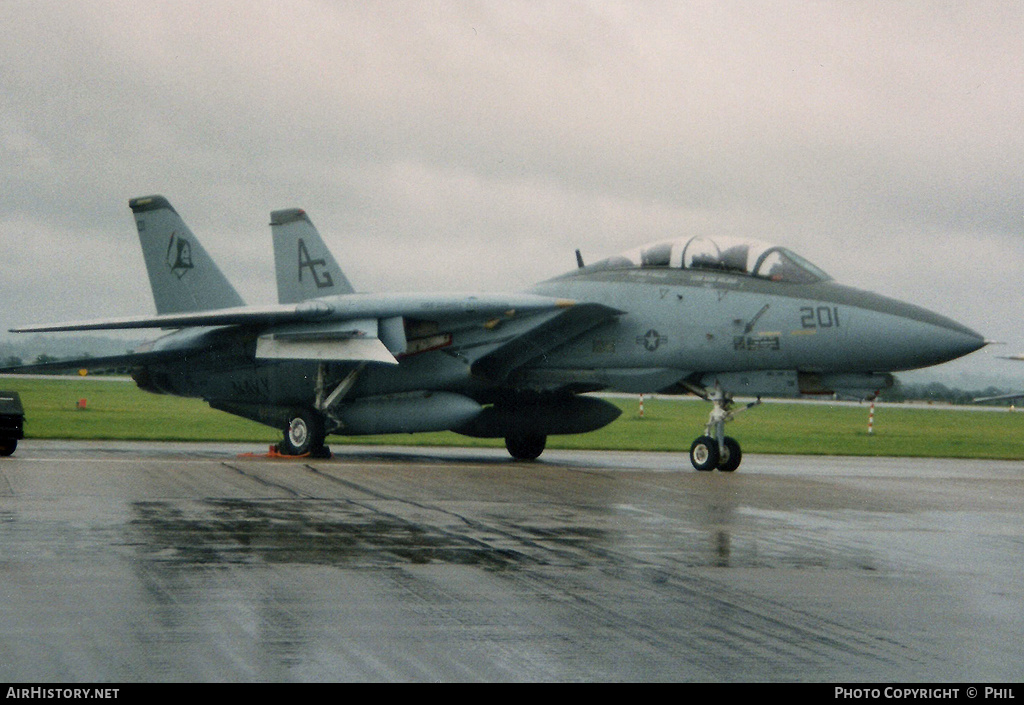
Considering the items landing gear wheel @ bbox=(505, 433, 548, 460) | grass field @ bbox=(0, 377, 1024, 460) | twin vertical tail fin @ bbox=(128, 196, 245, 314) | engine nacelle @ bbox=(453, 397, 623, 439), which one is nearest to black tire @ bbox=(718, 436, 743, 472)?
engine nacelle @ bbox=(453, 397, 623, 439)

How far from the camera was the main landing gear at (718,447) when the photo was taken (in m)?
15.5

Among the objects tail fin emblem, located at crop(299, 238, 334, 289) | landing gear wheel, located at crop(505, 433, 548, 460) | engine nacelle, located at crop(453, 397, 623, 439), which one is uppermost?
tail fin emblem, located at crop(299, 238, 334, 289)

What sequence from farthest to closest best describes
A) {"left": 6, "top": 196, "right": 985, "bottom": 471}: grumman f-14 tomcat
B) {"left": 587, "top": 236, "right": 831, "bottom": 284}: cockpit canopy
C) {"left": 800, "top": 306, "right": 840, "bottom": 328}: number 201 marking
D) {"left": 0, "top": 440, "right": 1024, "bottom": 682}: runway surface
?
{"left": 587, "top": 236, "right": 831, "bottom": 284}: cockpit canopy, {"left": 6, "top": 196, "right": 985, "bottom": 471}: grumman f-14 tomcat, {"left": 800, "top": 306, "right": 840, "bottom": 328}: number 201 marking, {"left": 0, "top": 440, "right": 1024, "bottom": 682}: runway surface

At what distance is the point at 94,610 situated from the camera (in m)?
5.38

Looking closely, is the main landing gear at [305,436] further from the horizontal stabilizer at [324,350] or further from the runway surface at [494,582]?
the runway surface at [494,582]

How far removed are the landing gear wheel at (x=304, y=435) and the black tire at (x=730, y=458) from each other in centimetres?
617

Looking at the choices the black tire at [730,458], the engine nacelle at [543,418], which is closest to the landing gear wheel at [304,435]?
the engine nacelle at [543,418]

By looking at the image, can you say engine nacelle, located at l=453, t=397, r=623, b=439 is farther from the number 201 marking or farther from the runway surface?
the runway surface

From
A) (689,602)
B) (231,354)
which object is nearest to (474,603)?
(689,602)

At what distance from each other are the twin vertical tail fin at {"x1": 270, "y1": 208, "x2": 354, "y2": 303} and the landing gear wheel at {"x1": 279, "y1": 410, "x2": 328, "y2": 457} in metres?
3.11

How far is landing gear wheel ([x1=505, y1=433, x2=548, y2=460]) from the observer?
18.5 meters

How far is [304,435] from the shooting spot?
17625 mm

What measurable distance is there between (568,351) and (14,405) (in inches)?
314

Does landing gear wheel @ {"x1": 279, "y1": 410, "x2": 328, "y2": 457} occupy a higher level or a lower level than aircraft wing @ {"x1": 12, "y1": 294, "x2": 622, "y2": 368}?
lower
